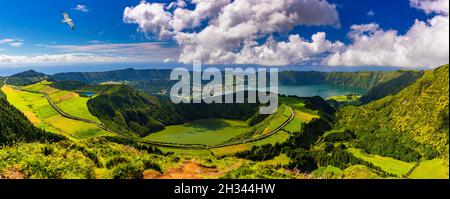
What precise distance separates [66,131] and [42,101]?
1188 inches

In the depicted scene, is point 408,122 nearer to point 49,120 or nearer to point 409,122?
point 409,122

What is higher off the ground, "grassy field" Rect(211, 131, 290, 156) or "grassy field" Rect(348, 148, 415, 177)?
"grassy field" Rect(211, 131, 290, 156)

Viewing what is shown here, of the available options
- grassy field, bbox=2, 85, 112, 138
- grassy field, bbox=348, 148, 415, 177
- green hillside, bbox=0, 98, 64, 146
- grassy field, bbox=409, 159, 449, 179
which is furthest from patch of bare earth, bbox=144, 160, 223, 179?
grassy field, bbox=348, 148, 415, 177

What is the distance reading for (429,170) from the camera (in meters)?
97.7

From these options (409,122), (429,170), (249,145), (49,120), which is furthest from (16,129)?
(409,122)

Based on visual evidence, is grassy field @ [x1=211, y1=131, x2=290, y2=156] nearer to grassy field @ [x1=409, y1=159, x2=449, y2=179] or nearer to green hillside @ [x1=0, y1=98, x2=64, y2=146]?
grassy field @ [x1=409, y1=159, x2=449, y2=179]

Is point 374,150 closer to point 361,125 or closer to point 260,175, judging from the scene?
point 361,125

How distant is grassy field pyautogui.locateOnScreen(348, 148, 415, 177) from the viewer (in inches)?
4013

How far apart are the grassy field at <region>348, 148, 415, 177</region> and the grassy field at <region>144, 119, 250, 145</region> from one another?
50.5 metres

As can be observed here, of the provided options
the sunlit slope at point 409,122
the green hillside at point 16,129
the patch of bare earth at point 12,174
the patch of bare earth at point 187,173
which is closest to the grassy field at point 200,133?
the sunlit slope at point 409,122

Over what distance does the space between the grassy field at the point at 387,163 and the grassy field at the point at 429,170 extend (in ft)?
9.38

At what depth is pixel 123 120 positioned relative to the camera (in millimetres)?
183250
